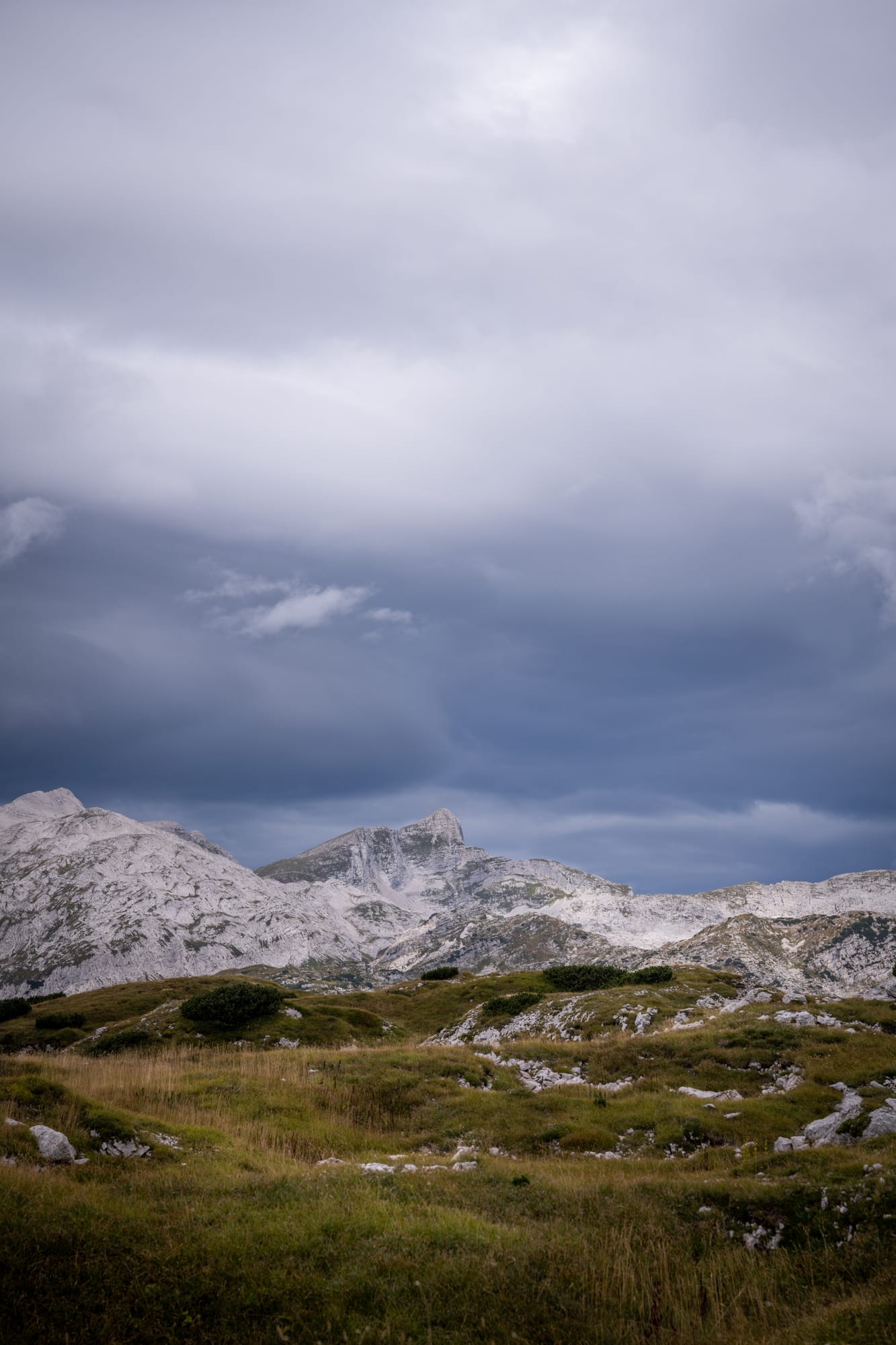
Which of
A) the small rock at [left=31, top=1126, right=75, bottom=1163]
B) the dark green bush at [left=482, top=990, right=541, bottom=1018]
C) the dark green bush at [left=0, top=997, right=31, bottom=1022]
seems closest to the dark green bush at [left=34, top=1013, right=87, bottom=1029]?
the dark green bush at [left=0, top=997, right=31, bottom=1022]

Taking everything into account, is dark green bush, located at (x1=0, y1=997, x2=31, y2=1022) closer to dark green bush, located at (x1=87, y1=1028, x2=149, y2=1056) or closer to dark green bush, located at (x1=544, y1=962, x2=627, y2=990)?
dark green bush, located at (x1=87, y1=1028, x2=149, y2=1056)

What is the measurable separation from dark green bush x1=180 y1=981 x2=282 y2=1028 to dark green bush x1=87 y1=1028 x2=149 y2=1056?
11.6 feet

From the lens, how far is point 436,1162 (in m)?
19.5

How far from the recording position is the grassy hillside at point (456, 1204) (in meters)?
9.72

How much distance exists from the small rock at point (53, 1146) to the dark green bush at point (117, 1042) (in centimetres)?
2957

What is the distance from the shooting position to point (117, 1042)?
42.4m

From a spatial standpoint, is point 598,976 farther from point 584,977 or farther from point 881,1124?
point 881,1124

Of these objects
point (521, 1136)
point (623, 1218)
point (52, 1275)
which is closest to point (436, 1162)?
point (521, 1136)

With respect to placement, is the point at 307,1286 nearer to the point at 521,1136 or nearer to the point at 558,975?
the point at 521,1136

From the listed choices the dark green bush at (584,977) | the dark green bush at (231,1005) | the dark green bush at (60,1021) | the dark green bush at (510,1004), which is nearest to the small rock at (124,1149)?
Answer: the dark green bush at (231,1005)

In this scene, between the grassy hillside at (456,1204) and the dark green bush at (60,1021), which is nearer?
the grassy hillside at (456,1204)

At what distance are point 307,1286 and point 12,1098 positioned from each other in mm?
12613

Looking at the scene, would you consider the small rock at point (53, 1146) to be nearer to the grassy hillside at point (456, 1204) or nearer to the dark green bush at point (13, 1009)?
the grassy hillside at point (456, 1204)

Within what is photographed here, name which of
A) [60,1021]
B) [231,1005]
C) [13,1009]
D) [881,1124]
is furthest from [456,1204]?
[13,1009]
